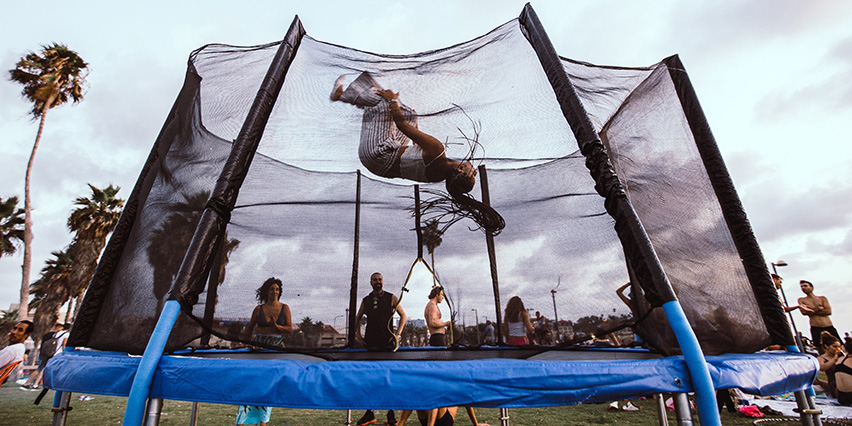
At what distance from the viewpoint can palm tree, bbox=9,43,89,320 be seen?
32.1ft

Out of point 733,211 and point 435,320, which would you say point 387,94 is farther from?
point 733,211

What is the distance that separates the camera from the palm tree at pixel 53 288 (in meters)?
12.5

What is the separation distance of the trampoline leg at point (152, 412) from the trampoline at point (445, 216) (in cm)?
33

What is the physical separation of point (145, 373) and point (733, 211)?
2946 millimetres

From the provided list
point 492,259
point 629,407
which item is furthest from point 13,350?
point 629,407

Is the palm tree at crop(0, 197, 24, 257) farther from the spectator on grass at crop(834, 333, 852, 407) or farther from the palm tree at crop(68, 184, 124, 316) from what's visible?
the spectator on grass at crop(834, 333, 852, 407)

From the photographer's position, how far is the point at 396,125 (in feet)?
7.80

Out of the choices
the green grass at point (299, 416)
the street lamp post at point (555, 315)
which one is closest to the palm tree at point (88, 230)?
the green grass at point (299, 416)

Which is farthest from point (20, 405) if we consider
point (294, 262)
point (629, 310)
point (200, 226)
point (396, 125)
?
point (629, 310)

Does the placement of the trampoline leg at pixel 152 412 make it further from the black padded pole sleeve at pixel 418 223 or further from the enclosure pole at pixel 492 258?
the enclosure pole at pixel 492 258

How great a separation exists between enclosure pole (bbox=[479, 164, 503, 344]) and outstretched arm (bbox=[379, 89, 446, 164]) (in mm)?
306

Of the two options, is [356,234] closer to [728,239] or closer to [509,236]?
[509,236]

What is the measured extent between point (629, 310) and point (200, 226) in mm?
2015

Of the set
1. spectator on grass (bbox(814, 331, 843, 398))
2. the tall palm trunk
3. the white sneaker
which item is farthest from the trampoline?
the tall palm trunk
